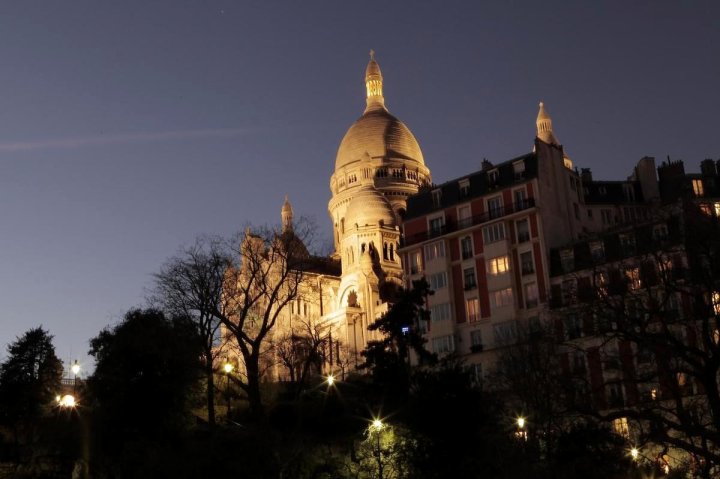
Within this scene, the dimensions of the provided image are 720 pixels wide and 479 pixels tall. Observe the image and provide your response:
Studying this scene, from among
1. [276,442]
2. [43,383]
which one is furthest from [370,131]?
[276,442]

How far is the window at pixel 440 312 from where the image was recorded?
7350 cm

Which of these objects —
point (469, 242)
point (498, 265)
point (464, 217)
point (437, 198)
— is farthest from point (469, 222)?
point (437, 198)

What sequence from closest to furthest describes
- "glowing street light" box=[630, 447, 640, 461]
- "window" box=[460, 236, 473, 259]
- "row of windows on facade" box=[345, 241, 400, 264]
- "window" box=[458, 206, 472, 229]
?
"glowing street light" box=[630, 447, 640, 461] → "window" box=[460, 236, 473, 259] → "window" box=[458, 206, 472, 229] → "row of windows on facade" box=[345, 241, 400, 264]

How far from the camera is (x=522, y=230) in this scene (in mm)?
71562

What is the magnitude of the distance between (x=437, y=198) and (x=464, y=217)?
4.52 metres

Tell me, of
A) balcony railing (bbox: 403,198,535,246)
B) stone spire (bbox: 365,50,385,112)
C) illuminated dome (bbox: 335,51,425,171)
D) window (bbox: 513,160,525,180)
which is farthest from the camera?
stone spire (bbox: 365,50,385,112)

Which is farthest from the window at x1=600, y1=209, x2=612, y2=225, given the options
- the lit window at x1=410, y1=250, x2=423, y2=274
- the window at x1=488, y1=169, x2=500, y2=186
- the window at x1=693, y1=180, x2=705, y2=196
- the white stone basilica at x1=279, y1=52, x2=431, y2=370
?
the white stone basilica at x1=279, y1=52, x2=431, y2=370

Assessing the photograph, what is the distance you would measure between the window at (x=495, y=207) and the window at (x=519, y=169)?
7.60 ft

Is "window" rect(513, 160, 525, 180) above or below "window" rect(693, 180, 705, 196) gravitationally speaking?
above

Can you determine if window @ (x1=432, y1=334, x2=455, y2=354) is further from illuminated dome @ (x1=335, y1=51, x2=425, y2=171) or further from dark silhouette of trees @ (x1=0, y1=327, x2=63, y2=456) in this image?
illuminated dome @ (x1=335, y1=51, x2=425, y2=171)

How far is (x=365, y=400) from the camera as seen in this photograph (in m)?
53.7

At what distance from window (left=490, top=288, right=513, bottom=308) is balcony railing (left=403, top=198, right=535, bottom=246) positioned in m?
6.06

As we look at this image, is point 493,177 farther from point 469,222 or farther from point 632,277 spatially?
point 632,277

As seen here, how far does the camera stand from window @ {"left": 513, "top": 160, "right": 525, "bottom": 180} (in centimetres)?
7319
